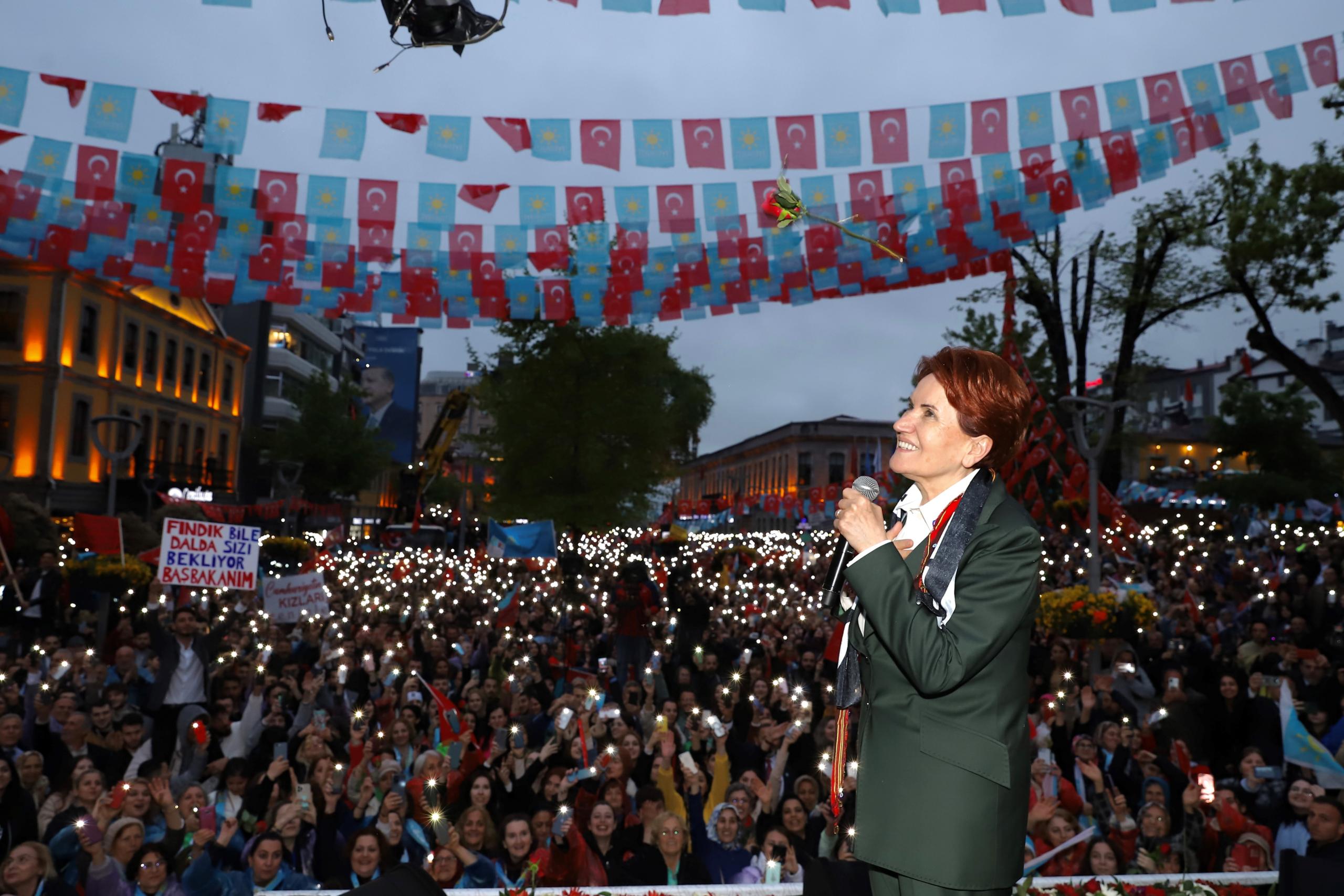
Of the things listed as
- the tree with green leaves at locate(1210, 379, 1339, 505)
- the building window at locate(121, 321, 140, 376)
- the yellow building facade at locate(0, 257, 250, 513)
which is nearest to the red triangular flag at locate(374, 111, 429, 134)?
the yellow building facade at locate(0, 257, 250, 513)

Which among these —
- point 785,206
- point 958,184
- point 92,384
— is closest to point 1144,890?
point 785,206

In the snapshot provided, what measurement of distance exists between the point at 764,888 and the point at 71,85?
8.32 metres

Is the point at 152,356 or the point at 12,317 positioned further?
the point at 152,356

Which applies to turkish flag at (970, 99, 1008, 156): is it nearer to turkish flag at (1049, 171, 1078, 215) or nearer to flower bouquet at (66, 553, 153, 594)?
turkish flag at (1049, 171, 1078, 215)

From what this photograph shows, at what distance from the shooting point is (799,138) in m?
9.52

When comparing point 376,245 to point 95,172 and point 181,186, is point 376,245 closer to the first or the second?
point 181,186

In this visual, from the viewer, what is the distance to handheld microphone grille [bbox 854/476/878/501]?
237cm

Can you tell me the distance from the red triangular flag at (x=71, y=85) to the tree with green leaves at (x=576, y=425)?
2451 centimetres

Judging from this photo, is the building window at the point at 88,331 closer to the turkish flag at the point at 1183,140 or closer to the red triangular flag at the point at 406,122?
the red triangular flag at the point at 406,122

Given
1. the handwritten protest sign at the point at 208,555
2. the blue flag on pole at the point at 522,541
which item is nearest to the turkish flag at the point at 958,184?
the handwritten protest sign at the point at 208,555

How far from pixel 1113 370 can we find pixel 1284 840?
2908 centimetres

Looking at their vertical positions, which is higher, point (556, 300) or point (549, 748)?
point (556, 300)

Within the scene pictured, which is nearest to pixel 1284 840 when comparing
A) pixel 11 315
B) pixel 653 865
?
pixel 653 865

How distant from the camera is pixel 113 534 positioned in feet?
50.9
